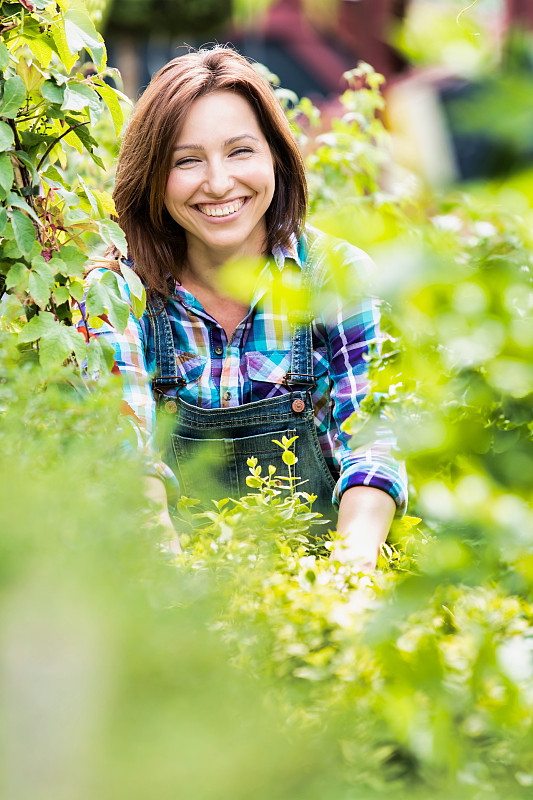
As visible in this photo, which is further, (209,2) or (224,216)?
(209,2)

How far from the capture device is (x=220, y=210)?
214cm

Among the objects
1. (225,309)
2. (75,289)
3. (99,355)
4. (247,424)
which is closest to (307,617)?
(99,355)

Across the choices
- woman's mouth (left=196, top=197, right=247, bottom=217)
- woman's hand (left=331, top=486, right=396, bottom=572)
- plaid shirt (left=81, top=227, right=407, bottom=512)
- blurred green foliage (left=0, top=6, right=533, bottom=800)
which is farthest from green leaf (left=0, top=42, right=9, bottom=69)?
woman's hand (left=331, top=486, right=396, bottom=572)

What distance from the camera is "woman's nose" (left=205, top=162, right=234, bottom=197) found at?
2.08m

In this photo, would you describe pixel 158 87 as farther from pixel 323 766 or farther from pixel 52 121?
pixel 323 766

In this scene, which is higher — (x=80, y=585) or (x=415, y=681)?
(x=80, y=585)

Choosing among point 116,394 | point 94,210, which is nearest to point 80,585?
point 116,394

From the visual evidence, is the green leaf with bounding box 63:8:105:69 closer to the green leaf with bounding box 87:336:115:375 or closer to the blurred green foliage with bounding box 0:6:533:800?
the green leaf with bounding box 87:336:115:375

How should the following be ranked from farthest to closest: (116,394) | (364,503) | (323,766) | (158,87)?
(158,87) → (364,503) → (116,394) → (323,766)

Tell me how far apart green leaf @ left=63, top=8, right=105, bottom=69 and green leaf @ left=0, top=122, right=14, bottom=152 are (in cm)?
16

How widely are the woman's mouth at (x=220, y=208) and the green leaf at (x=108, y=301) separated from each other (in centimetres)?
68

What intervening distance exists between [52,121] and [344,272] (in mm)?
1217

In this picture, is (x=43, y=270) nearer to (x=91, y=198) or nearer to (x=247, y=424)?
(x=91, y=198)

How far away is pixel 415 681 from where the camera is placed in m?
0.63
